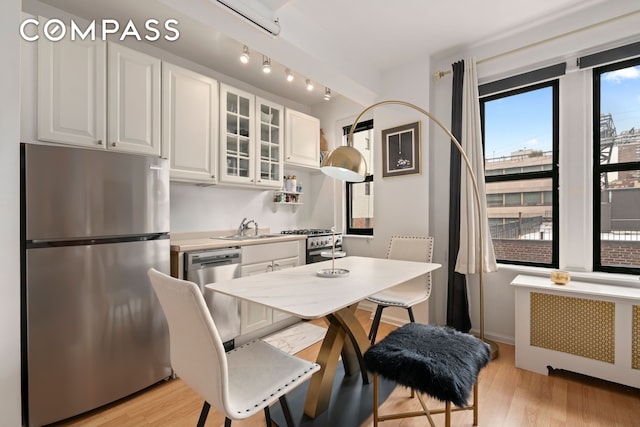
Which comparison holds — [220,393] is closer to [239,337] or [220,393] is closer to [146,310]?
[146,310]

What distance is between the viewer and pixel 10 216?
148 centimetres

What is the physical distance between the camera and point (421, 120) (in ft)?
9.82

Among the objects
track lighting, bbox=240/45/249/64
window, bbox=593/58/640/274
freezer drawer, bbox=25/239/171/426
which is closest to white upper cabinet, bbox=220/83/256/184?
track lighting, bbox=240/45/249/64

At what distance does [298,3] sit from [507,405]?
3059 millimetres

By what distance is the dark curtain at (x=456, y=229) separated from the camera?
275cm

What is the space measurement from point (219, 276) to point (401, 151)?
2169mm

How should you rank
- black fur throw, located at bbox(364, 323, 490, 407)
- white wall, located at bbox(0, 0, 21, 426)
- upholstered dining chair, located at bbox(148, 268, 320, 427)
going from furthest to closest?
white wall, located at bbox(0, 0, 21, 426)
black fur throw, located at bbox(364, 323, 490, 407)
upholstered dining chair, located at bbox(148, 268, 320, 427)


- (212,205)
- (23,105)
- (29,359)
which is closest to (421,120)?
(212,205)

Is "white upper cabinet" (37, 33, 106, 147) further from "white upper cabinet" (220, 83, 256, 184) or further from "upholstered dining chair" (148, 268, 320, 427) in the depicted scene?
"upholstered dining chair" (148, 268, 320, 427)

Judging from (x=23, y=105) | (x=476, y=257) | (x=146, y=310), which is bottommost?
(x=146, y=310)

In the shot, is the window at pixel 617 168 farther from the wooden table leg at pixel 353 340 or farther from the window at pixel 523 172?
the wooden table leg at pixel 353 340

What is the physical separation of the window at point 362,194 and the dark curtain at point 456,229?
1.22 metres

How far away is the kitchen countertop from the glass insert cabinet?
597 mm

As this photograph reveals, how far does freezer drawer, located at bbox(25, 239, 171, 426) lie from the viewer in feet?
5.20
